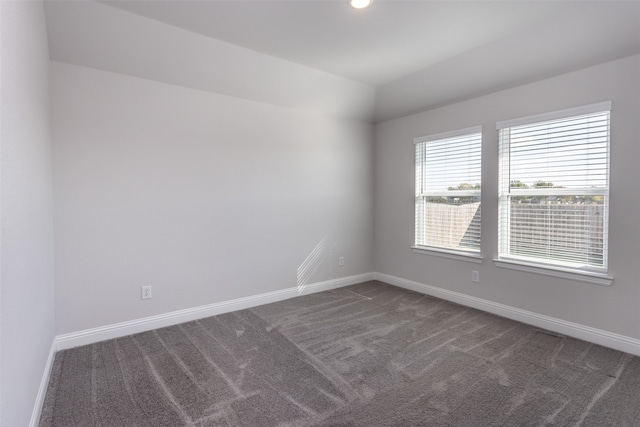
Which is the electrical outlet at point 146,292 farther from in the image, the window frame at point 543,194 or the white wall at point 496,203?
the window frame at point 543,194

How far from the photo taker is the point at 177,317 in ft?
10.4

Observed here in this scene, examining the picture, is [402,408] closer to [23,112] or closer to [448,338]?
[448,338]

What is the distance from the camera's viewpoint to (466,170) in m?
3.70

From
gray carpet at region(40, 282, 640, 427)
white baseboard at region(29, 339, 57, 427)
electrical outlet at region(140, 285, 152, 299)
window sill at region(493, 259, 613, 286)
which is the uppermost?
window sill at region(493, 259, 613, 286)

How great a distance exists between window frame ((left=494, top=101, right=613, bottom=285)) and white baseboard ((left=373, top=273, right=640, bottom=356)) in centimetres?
42

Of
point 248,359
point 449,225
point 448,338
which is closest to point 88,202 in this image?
point 248,359

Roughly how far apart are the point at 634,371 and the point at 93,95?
15.6 feet

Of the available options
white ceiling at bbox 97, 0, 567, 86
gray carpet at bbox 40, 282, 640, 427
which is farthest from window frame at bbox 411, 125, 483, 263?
white ceiling at bbox 97, 0, 567, 86

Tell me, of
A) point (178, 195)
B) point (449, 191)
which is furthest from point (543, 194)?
point (178, 195)

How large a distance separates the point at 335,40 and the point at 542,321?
326cm

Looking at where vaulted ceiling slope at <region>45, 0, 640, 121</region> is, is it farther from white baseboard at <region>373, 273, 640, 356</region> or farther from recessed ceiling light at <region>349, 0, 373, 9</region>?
white baseboard at <region>373, 273, 640, 356</region>

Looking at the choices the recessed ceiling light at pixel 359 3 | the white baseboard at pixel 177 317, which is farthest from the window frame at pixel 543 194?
the white baseboard at pixel 177 317

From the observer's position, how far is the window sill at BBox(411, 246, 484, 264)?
141 inches

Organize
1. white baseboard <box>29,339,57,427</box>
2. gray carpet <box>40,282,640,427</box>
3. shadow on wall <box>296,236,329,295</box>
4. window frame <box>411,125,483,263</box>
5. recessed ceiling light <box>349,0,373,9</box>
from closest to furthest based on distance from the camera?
white baseboard <box>29,339,57,427</box>, gray carpet <box>40,282,640,427</box>, recessed ceiling light <box>349,0,373,9</box>, window frame <box>411,125,483,263</box>, shadow on wall <box>296,236,329,295</box>
